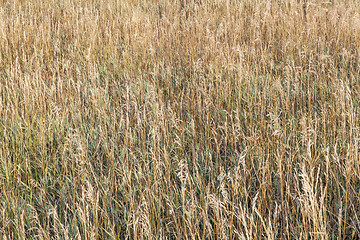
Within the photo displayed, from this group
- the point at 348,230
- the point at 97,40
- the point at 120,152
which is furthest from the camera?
the point at 97,40

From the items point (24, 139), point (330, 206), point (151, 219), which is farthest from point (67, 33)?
point (330, 206)

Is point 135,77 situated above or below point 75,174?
above

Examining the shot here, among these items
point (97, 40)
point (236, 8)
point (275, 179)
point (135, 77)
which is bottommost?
point (275, 179)

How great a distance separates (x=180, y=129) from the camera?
249cm

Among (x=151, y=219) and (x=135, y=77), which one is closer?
(x=151, y=219)

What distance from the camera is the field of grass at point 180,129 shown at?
1.86 meters

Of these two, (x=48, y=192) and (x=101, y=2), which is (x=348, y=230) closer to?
(x=48, y=192)

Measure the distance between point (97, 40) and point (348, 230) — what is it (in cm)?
371

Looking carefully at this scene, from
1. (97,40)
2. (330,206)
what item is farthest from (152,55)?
(330,206)

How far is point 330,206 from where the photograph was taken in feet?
6.59

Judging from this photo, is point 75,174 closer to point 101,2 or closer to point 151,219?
point 151,219

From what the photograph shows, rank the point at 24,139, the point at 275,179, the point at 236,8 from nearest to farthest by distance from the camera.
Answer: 1. the point at 275,179
2. the point at 24,139
3. the point at 236,8

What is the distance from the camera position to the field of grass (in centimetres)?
186

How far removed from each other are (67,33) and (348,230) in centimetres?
425
